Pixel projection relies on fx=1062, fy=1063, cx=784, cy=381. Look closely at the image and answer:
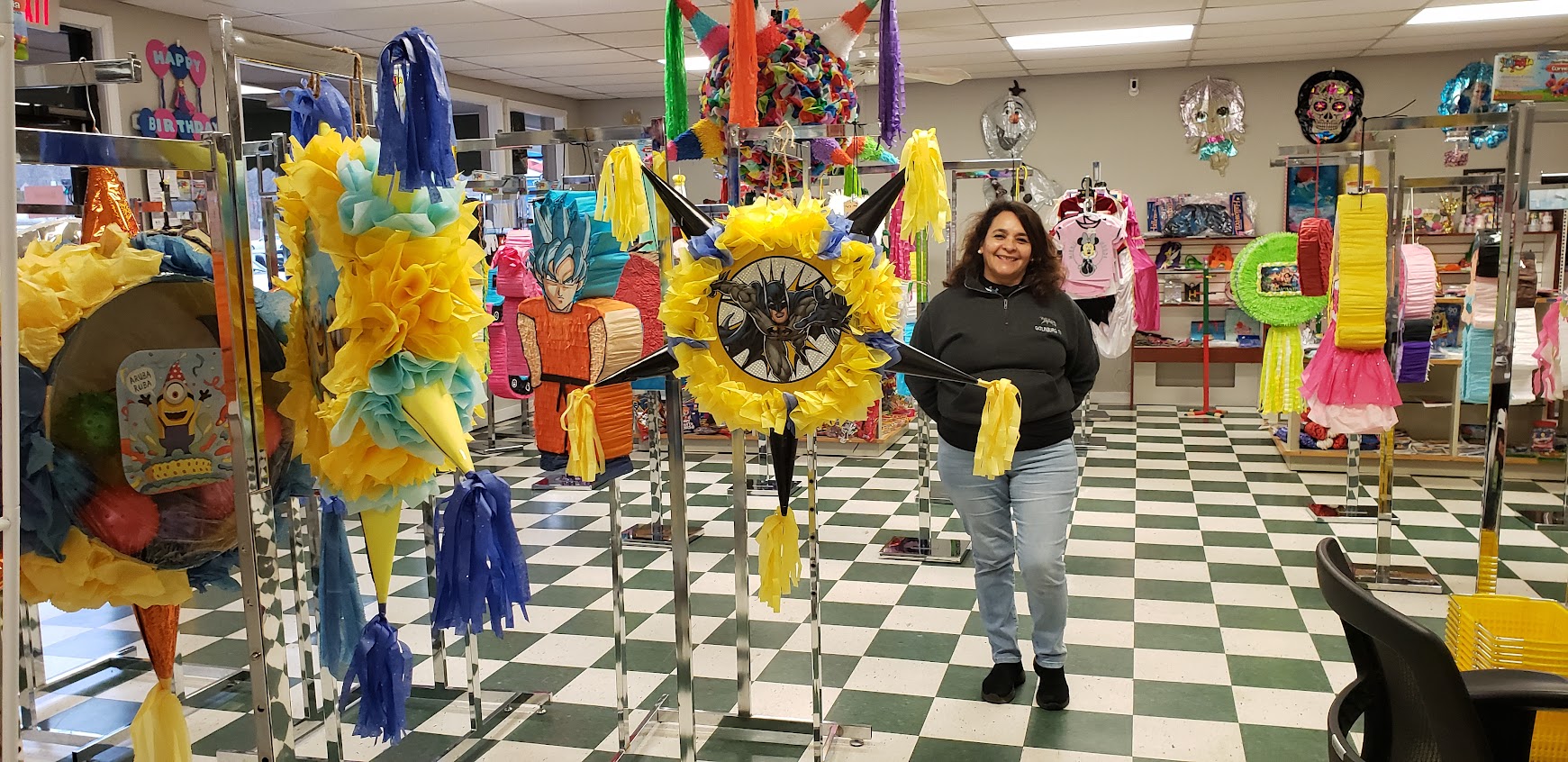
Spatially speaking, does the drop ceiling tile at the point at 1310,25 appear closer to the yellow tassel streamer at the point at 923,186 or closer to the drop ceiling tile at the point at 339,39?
the drop ceiling tile at the point at 339,39

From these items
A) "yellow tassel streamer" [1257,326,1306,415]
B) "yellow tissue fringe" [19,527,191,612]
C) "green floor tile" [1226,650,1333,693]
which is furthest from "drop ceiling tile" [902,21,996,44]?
"yellow tissue fringe" [19,527,191,612]

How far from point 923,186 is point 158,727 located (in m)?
1.78

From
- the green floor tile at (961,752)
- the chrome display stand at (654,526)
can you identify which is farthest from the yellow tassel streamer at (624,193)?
the chrome display stand at (654,526)

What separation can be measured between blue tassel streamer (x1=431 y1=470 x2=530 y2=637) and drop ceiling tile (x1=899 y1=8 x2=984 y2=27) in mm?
4951

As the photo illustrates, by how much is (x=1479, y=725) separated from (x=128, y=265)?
2288 mm

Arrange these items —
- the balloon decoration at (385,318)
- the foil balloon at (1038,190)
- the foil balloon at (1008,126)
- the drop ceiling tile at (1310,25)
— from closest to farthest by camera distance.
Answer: the balloon decoration at (385,318)
the drop ceiling tile at (1310,25)
the foil balloon at (1038,190)
the foil balloon at (1008,126)

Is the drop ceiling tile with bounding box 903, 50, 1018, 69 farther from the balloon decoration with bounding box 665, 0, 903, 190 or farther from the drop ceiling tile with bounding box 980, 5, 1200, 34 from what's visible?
the balloon decoration with bounding box 665, 0, 903, 190

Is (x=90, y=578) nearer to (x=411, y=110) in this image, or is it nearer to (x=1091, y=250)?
(x=411, y=110)

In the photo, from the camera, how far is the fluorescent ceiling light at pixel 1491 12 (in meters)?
6.84

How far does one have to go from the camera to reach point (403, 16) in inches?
254

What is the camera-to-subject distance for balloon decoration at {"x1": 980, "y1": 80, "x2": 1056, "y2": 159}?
348 inches

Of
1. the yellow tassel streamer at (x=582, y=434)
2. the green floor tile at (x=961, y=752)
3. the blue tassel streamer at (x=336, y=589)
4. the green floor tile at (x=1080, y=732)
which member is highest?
the yellow tassel streamer at (x=582, y=434)

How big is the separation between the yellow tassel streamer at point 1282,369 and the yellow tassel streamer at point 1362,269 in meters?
2.10

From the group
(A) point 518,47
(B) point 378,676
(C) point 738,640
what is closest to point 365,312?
(B) point 378,676
